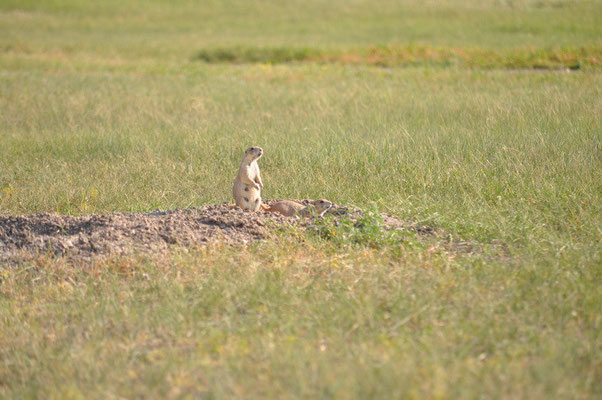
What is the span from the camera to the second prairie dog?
684 cm

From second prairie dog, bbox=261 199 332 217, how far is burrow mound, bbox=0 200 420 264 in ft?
0.54

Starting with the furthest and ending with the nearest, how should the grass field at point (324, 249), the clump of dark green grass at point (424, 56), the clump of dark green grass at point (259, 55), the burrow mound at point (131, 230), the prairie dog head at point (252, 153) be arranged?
the clump of dark green grass at point (259, 55), the clump of dark green grass at point (424, 56), the prairie dog head at point (252, 153), the burrow mound at point (131, 230), the grass field at point (324, 249)

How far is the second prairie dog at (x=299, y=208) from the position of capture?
6.84m

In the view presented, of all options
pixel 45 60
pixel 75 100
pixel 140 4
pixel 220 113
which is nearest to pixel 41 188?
pixel 220 113

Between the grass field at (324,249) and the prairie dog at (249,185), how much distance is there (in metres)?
0.87

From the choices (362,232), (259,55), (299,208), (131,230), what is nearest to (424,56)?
(259,55)

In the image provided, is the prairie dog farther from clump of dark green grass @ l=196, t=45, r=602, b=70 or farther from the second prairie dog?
clump of dark green grass @ l=196, t=45, r=602, b=70

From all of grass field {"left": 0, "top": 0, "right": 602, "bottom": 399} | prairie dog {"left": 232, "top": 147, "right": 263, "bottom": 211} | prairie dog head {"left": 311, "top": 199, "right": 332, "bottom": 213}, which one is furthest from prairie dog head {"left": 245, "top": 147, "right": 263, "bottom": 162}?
grass field {"left": 0, "top": 0, "right": 602, "bottom": 399}

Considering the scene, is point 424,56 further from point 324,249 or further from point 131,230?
point 131,230

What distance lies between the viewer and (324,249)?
6082 mm

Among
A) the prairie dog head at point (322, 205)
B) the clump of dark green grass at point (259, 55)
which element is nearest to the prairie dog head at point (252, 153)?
the prairie dog head at point (322, 205)

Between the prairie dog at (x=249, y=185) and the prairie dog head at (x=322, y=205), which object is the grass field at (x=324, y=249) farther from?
the prairie dog at (x=249, y=185)

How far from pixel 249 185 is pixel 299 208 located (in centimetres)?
62

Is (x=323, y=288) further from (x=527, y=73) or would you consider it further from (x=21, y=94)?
(x=527, y=73)
